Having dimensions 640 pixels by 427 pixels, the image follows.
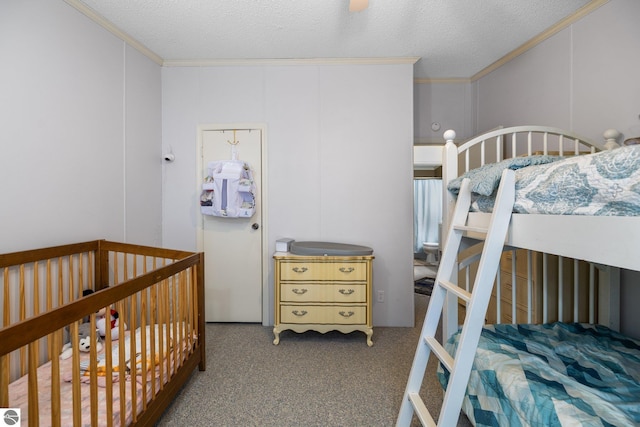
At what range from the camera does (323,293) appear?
7.76ft

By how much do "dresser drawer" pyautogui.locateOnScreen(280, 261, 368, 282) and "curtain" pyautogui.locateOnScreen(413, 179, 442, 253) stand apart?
12.7 feet

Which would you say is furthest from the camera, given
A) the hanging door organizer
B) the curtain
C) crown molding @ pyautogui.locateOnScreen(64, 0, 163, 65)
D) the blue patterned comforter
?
the curtain

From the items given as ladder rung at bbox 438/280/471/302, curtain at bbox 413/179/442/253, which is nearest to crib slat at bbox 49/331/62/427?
ladder rung at bbox 438/280/471/302

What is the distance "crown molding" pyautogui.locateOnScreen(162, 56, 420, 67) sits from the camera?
2707mm

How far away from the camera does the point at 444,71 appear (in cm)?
301

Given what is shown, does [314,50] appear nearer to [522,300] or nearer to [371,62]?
[371,62]

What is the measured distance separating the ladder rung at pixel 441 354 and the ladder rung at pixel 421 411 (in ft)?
0.80

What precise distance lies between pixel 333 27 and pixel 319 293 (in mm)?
2084

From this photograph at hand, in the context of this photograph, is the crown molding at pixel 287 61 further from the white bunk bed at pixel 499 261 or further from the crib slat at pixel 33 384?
the crib slat at pixel 33 384

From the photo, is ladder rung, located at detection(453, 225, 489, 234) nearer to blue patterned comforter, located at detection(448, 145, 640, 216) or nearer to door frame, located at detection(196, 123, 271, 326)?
blue patterned comforter, located at detection(448, 145, 640, 216)

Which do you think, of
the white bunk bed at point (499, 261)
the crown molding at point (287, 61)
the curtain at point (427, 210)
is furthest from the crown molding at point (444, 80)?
the curtain at point (427, 210)

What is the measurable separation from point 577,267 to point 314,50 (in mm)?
2516

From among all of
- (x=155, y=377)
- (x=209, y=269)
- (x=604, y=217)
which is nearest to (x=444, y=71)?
(x=604, y=217)

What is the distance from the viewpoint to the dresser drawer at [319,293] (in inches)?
92.7
